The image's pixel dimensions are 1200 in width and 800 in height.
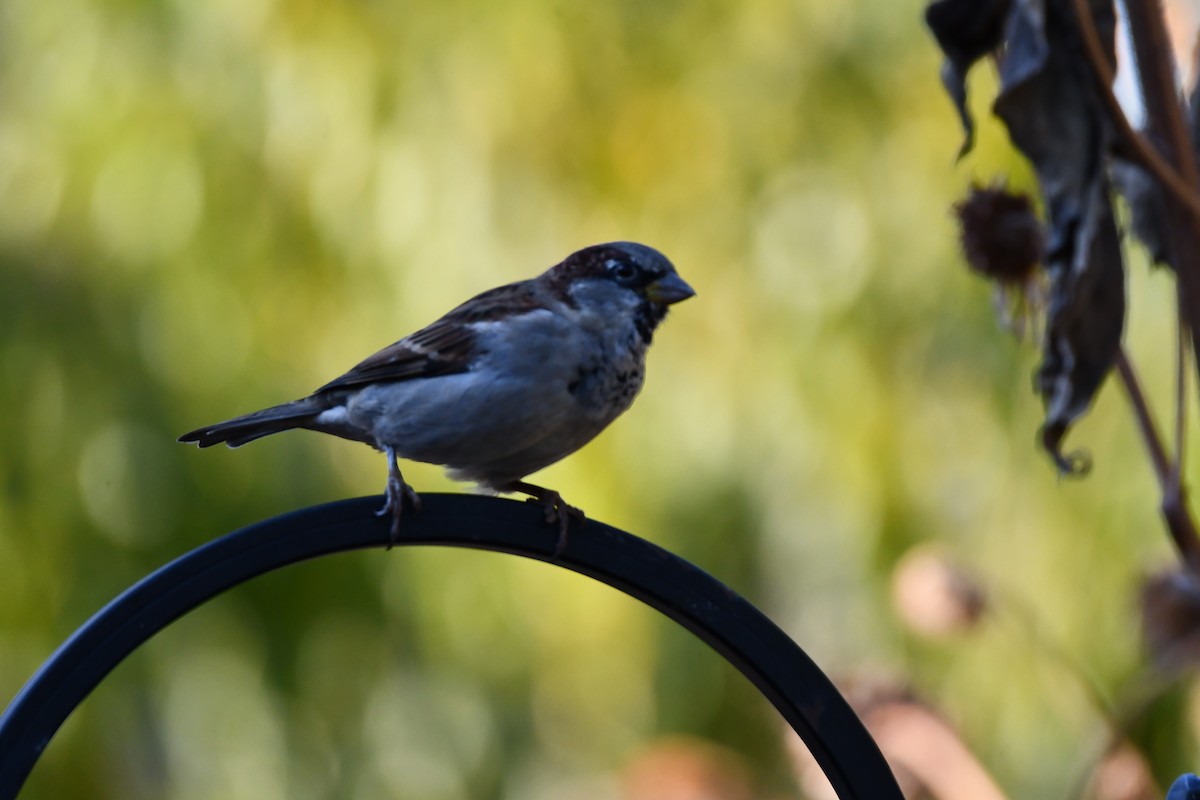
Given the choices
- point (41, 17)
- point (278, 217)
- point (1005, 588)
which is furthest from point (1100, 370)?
point (41, 17)

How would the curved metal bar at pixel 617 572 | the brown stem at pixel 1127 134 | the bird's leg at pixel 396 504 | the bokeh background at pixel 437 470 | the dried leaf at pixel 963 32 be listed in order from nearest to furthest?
1. the curved metal bar at pixel 617 572
2. the bird's leg at pixel 396 504
3. the brown stem at pixel 1127 134
4. the dried leaf at pixel 963 32
5. the bokeh background at pixel 437 470

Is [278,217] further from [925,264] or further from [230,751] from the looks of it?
[925,264]

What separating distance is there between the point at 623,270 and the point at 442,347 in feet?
0.82

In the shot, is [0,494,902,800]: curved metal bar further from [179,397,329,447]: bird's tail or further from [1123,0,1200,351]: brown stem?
[1123,0,1200,351]: brown stem

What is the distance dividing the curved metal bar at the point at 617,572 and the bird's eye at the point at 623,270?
1.76 ft

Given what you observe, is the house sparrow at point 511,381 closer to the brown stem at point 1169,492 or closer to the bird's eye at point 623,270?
the bird's eye at point 623,270

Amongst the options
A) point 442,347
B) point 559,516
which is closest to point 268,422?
point 442,347

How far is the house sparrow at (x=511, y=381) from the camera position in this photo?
1718 millimetres

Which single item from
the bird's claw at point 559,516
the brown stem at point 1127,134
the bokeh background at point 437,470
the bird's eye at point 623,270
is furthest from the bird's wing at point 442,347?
the bokeh background at point 437,470

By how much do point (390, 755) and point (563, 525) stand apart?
7.04ft

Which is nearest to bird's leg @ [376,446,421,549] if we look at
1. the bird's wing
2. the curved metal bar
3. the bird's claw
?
the curved metal bar

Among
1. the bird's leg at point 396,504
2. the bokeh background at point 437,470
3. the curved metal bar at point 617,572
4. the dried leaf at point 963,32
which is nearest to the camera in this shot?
the curved metal bar at point 617,572

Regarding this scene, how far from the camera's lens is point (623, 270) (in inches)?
73.9

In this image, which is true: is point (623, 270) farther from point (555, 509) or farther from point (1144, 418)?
point (1144, 418)
